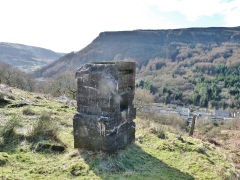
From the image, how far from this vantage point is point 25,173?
3090 millimetres

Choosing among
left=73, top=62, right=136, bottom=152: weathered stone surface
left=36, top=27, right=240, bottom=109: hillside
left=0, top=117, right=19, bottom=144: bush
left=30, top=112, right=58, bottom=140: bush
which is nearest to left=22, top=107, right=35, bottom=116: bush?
left=0, top=117, right=19, bottom=144: bush

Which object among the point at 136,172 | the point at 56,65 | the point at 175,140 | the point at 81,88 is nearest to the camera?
the point at 136,172

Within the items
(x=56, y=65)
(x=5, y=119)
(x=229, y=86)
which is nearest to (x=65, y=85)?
(x=5, y=119)

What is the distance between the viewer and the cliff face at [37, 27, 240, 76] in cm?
7588

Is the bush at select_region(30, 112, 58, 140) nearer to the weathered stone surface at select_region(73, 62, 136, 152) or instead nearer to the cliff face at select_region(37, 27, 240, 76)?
the weathered stone surface at select_region(73, 62, 136, 152)

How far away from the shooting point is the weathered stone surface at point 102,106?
393 centimetres

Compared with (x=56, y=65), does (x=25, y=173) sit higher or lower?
lower

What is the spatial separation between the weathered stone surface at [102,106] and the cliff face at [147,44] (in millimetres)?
67892

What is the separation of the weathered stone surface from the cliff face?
67.9m

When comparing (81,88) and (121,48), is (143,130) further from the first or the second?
(121,48)

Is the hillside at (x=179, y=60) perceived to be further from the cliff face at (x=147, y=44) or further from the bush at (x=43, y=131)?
the bush at (x=43, y=131)

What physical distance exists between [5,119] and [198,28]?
328 feet

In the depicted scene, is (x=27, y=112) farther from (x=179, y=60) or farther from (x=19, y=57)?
(x=19, y=57)

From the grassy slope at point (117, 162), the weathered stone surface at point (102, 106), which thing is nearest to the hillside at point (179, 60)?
the grassy slope at point (117, 162)
